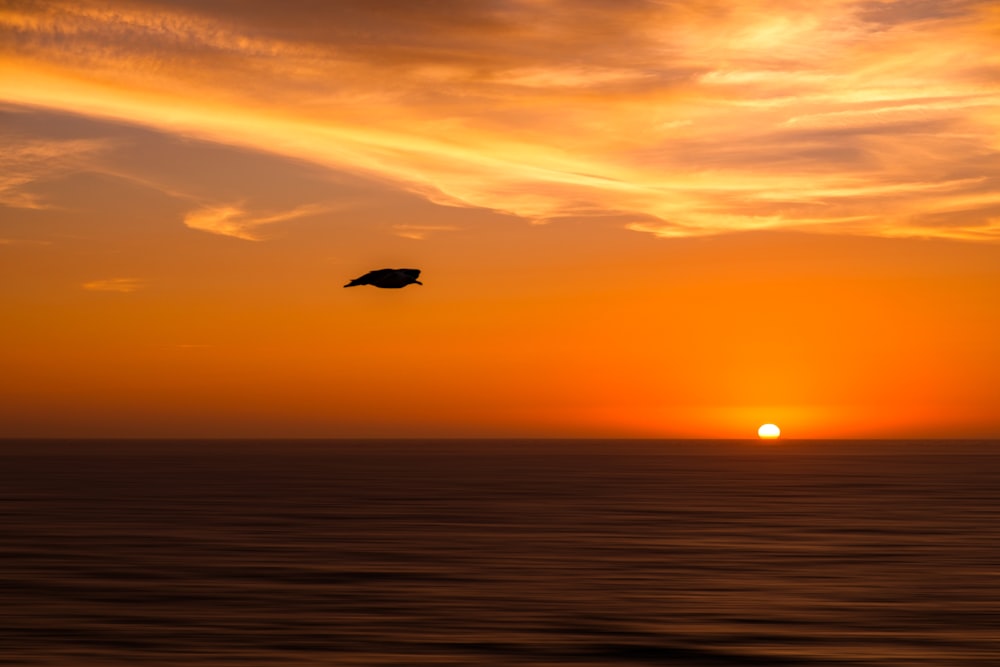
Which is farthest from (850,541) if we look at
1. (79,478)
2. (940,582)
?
(79,478)

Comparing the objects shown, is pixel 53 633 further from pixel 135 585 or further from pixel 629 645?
pixel 629 645

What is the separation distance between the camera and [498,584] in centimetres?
4053

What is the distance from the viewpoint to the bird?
22750 millimetres

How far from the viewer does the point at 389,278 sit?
22938 millimetres

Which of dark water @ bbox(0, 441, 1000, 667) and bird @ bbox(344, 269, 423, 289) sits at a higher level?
bird @ bbox(344, 269, 423, 289)

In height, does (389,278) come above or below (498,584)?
above

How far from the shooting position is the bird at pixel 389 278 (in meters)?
22.8

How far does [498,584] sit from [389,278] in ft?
66.1

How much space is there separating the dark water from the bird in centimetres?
1036

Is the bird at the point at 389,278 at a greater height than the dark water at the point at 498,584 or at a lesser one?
greater

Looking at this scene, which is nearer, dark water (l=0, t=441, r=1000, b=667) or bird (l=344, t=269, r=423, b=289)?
bird (l=344, t=269, r=423, b=289)

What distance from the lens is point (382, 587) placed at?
131 feet

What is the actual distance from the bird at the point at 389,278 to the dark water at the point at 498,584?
10.4 meters

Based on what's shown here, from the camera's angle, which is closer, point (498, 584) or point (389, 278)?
point (389, 278)
